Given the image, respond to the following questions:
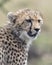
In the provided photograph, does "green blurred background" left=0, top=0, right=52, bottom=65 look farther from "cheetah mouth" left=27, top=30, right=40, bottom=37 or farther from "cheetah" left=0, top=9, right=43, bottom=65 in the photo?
"cheetah mouth" left=27, top=30, right=40, bottom=37

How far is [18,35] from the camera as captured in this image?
9.07 m

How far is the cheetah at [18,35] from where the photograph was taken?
8883 millimetres

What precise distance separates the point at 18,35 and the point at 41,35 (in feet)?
20.6

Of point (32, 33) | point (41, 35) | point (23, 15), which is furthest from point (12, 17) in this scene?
point (41, 35)

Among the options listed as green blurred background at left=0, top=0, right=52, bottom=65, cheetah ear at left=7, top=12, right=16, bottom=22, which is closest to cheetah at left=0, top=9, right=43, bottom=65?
cheetah ear at left=7, top=12, right=16, bottom=22

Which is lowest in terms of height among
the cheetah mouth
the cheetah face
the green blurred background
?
the green blurred background

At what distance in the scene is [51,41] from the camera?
1488 centimetres

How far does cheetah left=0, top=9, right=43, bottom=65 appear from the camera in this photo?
8883 mm

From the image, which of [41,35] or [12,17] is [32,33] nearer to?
[12,17]

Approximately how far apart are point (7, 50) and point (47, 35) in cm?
679

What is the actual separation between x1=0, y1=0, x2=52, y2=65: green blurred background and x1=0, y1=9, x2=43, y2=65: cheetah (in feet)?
6.61

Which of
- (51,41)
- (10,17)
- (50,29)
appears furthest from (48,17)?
(10,17)

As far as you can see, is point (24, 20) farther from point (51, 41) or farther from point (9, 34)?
point (51, 41)

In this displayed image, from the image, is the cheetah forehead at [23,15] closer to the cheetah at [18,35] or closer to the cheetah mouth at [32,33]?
the cheetah at [18,35]
